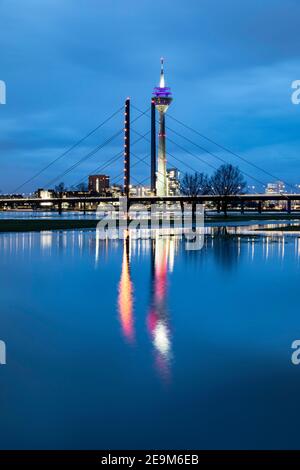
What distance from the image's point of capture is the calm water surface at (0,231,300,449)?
5254mm

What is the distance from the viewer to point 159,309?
10.8m

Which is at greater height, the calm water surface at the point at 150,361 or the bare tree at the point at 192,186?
the bare tree at the point at 192,186

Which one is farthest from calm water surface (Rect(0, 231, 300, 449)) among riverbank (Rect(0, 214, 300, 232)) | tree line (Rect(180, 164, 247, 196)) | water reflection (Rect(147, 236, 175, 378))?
tree line (Rect(180, 164, 247, 196))

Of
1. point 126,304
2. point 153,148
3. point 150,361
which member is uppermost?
point 153,148

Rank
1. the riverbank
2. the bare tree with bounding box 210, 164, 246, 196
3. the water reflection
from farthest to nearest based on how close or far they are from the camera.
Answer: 1. the bare tree with bounding box 210, 164, 246, 196
2. the riverbank
3. the water reflection

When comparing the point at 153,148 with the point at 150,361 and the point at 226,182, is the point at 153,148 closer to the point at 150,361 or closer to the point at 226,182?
the point at 226,182

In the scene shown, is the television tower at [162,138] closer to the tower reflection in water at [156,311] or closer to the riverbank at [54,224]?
the riverbank at [54,224]

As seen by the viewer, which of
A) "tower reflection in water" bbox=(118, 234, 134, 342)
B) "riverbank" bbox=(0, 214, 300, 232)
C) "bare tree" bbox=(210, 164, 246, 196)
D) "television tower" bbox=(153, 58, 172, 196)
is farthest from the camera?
"television tower" bbox=(153, 58, 172, 196)

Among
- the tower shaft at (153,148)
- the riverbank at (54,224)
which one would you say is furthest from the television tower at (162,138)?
the riverbank at (54,224)

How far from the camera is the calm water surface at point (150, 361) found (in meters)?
5.25

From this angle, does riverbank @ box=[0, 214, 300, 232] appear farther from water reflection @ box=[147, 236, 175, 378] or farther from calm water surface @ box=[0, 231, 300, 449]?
calm water surface @ box=[0, 231, 300, 449]

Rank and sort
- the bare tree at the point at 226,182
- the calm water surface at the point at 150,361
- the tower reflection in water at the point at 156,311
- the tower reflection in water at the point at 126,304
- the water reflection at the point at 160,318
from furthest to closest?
the bare tree at the point at 226,182 → the tower reflection in water at the point at 126,304 → the tower reflection in water at the point at 156,311 → the water reflection at the point at 160,318 → the calm water surface at the point at 150,361

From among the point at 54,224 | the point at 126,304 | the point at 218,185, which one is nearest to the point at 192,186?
the point at 218,185

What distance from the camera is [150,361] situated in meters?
7.33
